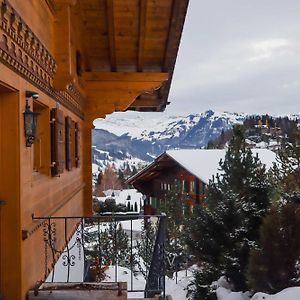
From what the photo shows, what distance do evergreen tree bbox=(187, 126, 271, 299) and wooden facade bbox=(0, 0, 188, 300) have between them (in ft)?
17.6

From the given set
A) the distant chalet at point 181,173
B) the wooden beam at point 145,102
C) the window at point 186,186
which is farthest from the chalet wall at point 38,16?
the window at point 186,186

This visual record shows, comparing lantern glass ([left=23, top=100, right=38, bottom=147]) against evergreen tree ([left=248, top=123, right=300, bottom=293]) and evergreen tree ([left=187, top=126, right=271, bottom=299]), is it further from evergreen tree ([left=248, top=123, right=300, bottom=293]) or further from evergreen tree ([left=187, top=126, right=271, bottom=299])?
evergreen tree ([left=187, top=126, right=271, bottom=299])

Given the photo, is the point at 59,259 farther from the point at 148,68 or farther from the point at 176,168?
the point at 176,168

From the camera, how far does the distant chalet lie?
1168 inches

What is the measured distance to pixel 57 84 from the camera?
5.86 m

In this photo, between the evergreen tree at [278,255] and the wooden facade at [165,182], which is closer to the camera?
the evergreen tree at [278,255]

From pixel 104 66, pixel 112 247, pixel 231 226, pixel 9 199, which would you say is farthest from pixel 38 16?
pixel 231 226

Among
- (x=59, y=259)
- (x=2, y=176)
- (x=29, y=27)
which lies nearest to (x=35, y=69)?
(x=29, y=27)

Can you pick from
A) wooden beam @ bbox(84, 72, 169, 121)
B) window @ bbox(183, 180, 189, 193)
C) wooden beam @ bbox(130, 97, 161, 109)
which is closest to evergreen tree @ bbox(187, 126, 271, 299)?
wooden beam @ bbox(130, 97, 161, 109)

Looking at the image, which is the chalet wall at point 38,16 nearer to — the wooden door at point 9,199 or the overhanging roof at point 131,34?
the wooden door at point 9,199

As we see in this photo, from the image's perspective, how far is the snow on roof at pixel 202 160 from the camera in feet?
96.7

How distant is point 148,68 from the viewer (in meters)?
8.98

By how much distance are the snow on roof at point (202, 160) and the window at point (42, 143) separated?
72.4 ft

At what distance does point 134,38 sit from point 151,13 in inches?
45.2
